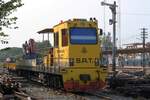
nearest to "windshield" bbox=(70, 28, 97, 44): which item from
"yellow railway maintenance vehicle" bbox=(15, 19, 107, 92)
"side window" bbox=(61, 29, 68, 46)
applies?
"yellow railway maintenance vehicle" bbox=(15, 19, 107, 92)

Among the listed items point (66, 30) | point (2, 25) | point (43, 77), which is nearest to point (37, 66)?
point (43, 77)

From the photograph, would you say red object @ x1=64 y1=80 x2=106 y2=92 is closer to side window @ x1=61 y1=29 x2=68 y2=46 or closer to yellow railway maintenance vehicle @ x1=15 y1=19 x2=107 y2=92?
yellow railway maintenance vehicle @ x1=15 y1=19 x2=107 y2=92

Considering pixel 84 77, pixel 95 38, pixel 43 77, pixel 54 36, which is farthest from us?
pixel 43 77

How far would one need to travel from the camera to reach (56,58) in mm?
22188

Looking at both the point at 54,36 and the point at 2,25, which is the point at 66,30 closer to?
the point at 54,36

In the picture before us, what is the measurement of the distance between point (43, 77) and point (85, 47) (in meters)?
4.80

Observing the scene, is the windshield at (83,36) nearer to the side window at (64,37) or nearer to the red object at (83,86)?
the side window at (64,37)

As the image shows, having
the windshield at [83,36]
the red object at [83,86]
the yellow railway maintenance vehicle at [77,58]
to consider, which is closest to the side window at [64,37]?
the yellow railway maintenance vehicle at [77,58]

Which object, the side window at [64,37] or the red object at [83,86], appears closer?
the red object at [83,86]

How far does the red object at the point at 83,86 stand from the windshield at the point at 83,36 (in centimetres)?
236

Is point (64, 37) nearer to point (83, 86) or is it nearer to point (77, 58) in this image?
point (77, 58)

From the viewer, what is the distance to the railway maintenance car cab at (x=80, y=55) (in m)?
20.4

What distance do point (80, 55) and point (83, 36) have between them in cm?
101

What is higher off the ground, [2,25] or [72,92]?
[2,25]
